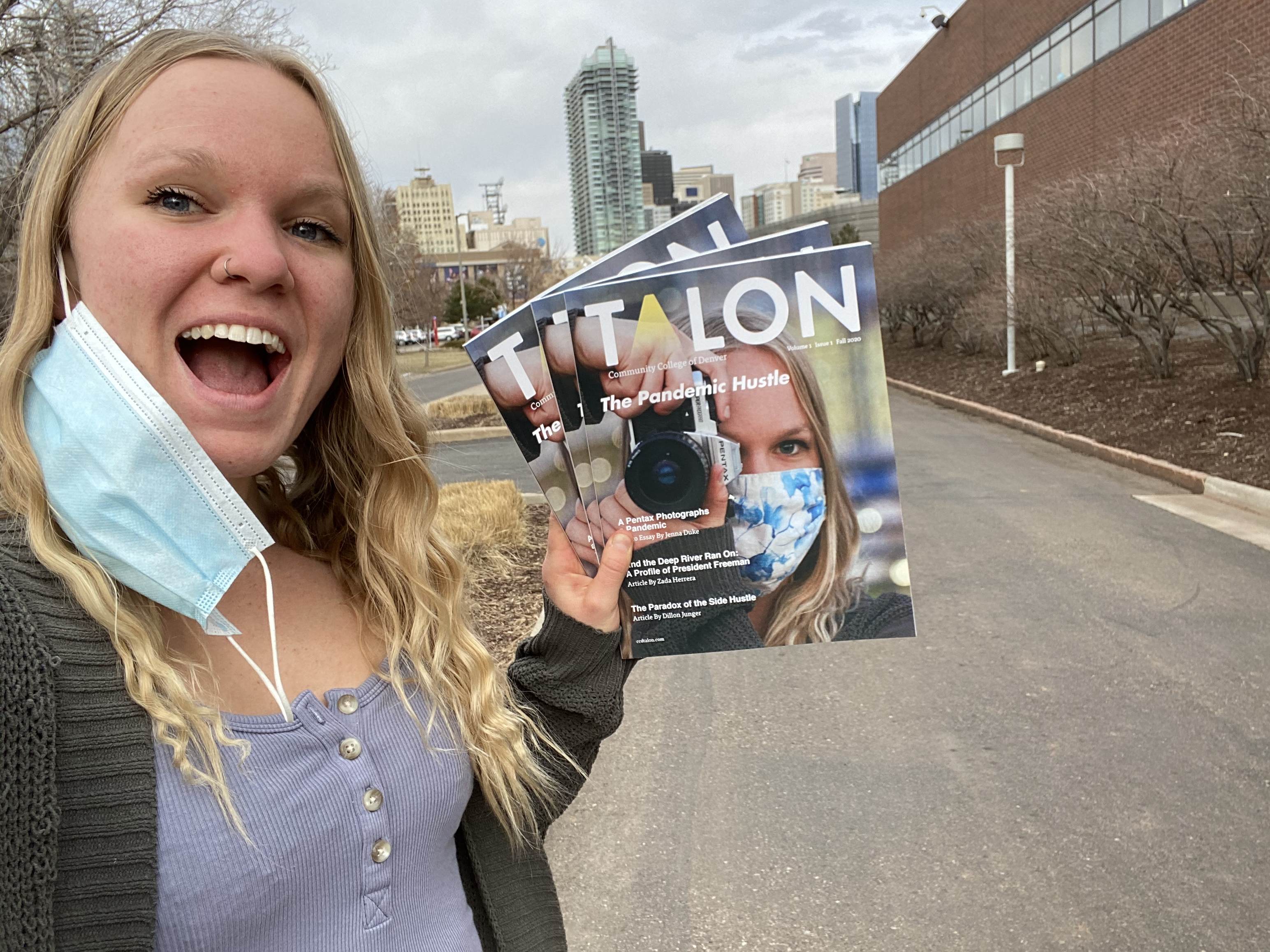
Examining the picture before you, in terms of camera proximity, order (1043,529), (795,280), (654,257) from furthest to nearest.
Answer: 1. (1043,529)
2. (654,257)
3. (795,280)

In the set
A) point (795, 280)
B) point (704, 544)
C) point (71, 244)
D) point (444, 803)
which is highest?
point (71, 244)

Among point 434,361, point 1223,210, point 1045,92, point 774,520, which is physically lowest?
point 434,361

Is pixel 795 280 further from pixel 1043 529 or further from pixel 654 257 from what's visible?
pixel 1043 529

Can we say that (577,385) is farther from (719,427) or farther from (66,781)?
(66,781)

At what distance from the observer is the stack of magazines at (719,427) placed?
5.38 feet

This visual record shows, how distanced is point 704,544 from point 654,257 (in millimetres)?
489

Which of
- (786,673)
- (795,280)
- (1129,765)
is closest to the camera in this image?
(795,280)

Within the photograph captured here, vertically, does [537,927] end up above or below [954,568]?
above

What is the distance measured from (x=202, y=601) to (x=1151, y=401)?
15381mm

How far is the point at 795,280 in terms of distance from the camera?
163 centimetres

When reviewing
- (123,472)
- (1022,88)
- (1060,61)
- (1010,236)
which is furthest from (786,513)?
(1022,88)

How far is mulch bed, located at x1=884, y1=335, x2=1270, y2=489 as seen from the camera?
11.1 m

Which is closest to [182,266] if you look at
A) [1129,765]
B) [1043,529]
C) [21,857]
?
[21,857]

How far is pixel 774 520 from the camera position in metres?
1.75
